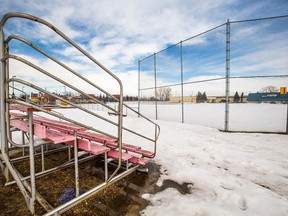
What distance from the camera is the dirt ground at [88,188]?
172cm

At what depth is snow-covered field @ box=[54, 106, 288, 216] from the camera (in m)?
1.72

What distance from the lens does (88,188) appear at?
213 centimetres

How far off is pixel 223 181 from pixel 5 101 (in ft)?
9.51

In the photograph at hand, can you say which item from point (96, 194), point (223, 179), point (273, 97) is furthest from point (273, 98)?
point (96, 194)

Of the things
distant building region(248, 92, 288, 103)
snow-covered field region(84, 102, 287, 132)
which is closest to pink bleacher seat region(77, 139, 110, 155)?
snow-covered field region(84, 102, 287, 132)

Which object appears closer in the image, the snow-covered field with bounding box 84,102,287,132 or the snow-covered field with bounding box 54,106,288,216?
the snow-covered field with bounding box 54,106,288,216

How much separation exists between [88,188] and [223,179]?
79.7 inches

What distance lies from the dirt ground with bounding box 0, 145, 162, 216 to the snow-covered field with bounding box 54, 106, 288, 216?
0.17m

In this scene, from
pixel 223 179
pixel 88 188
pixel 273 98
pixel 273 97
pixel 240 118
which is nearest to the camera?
pixel 88 188

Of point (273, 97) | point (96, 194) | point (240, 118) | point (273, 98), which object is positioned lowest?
point (96, 194)

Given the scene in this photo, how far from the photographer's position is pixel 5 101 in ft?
4.69

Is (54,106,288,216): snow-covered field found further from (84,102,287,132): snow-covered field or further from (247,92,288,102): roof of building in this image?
(247,92,288,102): roof of building

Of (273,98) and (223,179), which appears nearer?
(223,179)

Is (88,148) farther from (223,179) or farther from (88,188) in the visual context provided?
(223,179)
